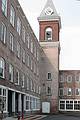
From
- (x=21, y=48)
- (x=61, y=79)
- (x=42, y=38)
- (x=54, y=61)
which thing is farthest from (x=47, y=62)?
(x=21, y=48)

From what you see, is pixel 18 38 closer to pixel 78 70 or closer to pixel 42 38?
pixel 42 38

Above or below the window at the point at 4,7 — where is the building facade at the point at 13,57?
below

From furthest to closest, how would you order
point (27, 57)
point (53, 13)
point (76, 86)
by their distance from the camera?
point (76, 86)
point (53, 13)
point (27, 57)

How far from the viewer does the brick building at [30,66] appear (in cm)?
3231

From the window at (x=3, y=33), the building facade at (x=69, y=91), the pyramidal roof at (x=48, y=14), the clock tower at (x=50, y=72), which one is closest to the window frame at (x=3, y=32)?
the window at (x=3, y=33)

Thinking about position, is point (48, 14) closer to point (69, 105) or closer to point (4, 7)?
point (69, 105)

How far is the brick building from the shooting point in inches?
1272

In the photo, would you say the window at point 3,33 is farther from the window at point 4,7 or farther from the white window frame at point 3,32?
the window at point 4,7

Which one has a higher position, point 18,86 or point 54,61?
point 54,61

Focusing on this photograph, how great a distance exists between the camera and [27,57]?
4816 centimetres

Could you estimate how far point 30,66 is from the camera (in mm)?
51500

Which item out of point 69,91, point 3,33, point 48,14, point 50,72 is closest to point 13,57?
point 3,33

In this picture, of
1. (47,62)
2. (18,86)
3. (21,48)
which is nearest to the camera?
(18,86)

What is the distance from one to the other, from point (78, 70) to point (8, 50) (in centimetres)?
4619
